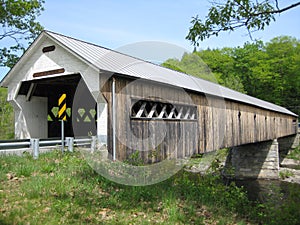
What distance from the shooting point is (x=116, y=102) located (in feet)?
25.3

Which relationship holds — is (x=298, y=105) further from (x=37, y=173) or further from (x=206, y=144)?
(x=37, y=173)

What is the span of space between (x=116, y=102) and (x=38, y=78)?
310 cm

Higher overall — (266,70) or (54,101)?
(266,70)

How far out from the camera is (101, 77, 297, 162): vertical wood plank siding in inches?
311

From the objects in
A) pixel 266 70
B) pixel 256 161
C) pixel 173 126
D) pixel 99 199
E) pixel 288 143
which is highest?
pixel 266 70

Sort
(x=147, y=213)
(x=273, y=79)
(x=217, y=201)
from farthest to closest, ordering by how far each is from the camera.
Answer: (x=273, y=79)
(x=217, y=201)
(x=147, y=213)

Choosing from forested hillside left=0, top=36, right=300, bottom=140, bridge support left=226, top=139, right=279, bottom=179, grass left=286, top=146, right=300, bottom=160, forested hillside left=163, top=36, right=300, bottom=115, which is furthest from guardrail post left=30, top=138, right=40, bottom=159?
forested hillside left=163, top=36, right=300, bottom=115

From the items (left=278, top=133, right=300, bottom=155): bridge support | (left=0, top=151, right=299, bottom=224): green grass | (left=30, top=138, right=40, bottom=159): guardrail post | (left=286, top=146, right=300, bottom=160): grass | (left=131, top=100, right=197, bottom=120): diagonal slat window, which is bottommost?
(left=286, top=146, right=300, bottom=160): grass

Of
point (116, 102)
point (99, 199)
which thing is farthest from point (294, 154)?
point (99, 199)

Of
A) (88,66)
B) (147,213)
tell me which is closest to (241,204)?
(147,213)

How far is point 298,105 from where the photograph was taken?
4188cm

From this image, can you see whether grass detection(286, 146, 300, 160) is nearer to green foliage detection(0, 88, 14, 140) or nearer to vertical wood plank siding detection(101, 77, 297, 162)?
vertical wood plank siding detection(101, 77, 297, 162)

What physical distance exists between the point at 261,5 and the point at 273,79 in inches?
1476

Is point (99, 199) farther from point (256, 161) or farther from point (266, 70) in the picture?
→ point (266, 70)
